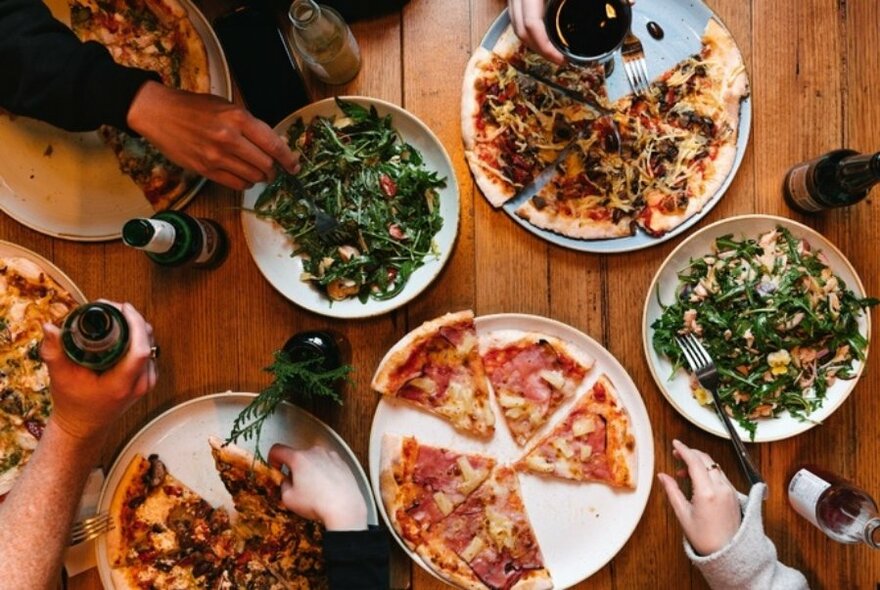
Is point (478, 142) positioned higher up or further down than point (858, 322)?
higher up

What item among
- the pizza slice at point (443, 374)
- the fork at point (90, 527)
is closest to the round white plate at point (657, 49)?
the pizza slice at point (443, 374)

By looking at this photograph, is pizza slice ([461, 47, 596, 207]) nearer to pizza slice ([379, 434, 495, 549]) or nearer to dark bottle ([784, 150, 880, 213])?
dark bottle ([784, 150, 880, 213])

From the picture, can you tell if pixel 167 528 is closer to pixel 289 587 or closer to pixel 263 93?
pixel 289 587

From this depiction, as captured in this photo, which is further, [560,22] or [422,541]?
[422,541]

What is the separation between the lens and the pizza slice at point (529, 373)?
2229 millimetres

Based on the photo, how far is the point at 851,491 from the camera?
2.17m

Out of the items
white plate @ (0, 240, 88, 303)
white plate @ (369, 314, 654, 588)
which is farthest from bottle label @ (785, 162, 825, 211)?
white plate @ (0, 240, 88, 303)

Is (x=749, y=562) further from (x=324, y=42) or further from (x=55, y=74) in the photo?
(x=55, y=74)

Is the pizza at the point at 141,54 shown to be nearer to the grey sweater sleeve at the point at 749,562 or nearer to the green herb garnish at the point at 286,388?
the green herb garnish at the point at 286,388

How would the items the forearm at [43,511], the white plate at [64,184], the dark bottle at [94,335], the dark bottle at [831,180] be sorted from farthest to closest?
the white plate at [64,184], the dark bottle at [831,180], the forearm at [43,511], the dark bottle at [94,335]

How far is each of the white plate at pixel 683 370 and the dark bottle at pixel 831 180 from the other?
0.36ft

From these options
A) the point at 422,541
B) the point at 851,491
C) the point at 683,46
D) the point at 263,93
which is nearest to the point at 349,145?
the point at 263,93

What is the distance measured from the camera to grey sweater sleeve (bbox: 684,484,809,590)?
207 centimetres

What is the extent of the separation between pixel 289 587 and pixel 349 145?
145 cm
